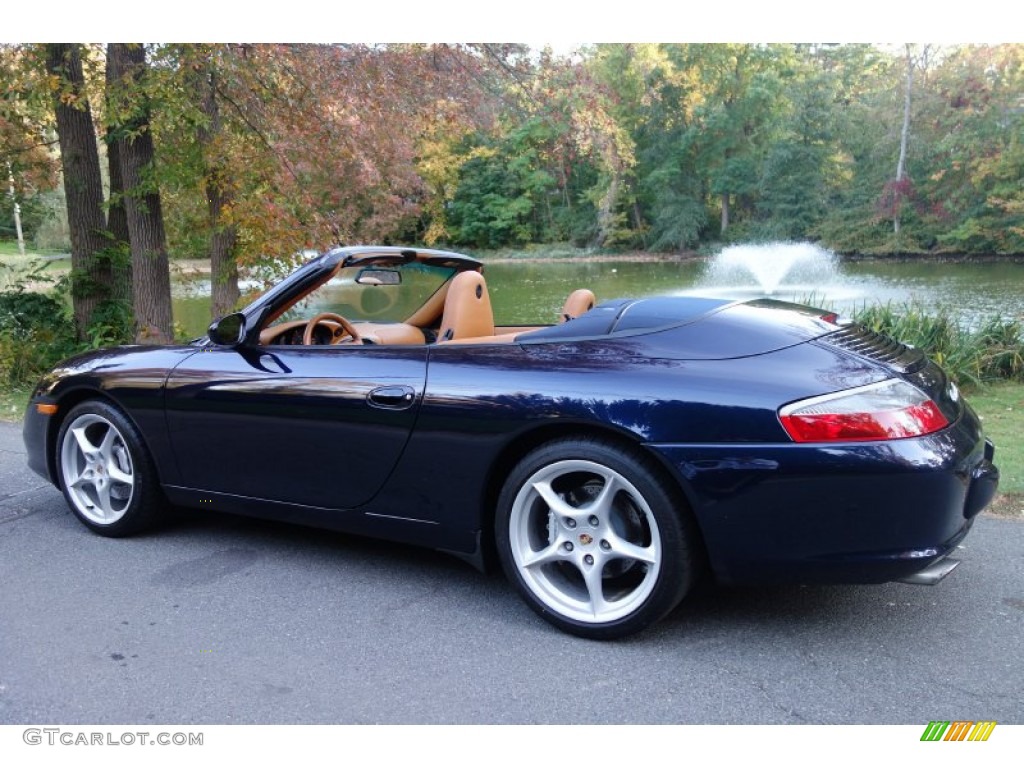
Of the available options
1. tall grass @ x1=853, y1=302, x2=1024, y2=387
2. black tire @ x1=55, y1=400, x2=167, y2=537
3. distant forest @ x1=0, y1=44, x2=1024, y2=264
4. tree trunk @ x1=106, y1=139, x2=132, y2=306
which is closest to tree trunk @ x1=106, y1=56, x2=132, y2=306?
tree trunk @ x1=106, y1=139, x2=132, y2=306

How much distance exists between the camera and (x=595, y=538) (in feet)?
9.30

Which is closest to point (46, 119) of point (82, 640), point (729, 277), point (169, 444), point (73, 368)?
point (73, 368)

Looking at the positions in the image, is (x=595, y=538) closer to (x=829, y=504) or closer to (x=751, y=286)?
(x=829, y=504)

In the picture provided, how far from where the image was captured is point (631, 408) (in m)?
2.71

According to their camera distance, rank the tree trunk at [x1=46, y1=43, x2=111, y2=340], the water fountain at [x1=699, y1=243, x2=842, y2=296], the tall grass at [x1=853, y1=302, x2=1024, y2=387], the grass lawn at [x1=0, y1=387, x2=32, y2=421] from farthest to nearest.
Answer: the water fountain at [x1=699, y1=243, x2=842, y2=296]
the tree trunk at [x1=46, y1=43, x2=111, y2=340]
the tall grass at [x1=853, y1=302, x2=1024, y2=387]
the grass lawn at [x1=0, y1=387, x2=32, y2=421]

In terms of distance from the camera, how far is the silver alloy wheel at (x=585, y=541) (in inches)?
109

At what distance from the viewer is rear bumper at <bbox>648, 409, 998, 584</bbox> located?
247 cm

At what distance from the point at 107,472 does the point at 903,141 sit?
137ft

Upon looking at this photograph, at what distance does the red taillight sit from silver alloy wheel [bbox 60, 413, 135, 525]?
3.01 meters

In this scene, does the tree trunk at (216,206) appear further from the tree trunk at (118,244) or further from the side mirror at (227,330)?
the side mirror at (227,330)

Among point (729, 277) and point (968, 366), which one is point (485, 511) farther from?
point (729, 277)

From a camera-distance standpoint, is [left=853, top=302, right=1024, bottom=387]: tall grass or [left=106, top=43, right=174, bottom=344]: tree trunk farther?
[left=106, top=43, right=174, bottom=344]: tree trunk

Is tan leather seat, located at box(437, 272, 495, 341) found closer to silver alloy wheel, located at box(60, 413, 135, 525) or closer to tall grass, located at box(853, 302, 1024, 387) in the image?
silver alloy wheel, located at box(60, 413, 135, 525)

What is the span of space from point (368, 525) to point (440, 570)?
0.40 metres
